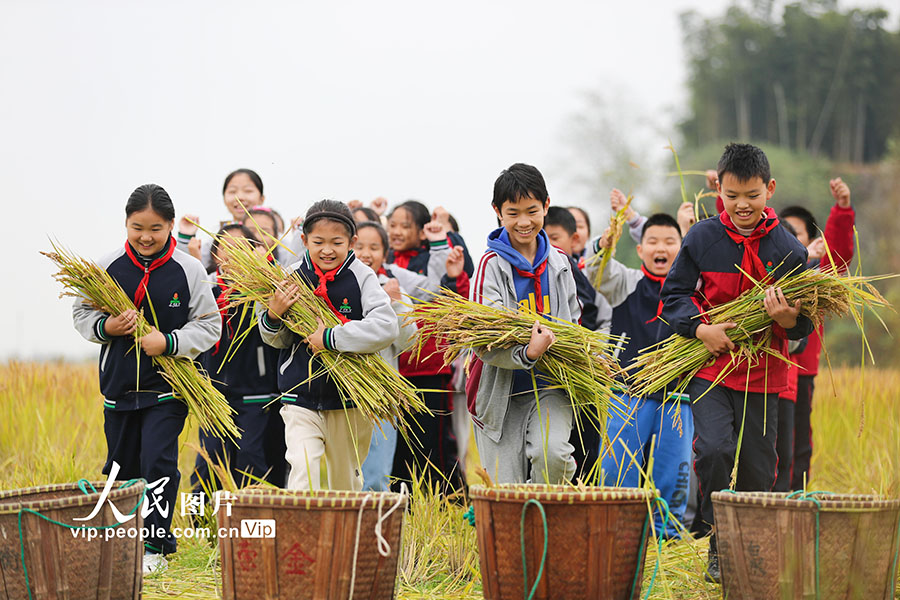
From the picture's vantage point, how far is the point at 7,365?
7.57 metres

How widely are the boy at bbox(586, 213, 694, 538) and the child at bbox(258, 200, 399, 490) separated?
4.82ft

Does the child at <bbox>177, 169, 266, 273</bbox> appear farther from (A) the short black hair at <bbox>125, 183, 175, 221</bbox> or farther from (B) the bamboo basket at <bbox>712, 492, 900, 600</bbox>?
(B) the bamboo basket at <bbox>712, 492, 900, 600</bbox>

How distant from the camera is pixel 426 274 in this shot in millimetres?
6492

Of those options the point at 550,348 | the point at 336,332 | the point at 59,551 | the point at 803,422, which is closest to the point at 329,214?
the point at 336,332

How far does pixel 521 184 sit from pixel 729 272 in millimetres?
986

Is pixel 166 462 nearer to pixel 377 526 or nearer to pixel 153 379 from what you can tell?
pixel 153 379

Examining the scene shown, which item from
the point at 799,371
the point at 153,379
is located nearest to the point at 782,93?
the point at 799,371

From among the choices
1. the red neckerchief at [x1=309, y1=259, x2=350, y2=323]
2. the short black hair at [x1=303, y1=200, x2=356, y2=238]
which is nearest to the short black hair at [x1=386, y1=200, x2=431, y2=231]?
the short black hair at [x1=303, y1=200, x2=356, y2=238]

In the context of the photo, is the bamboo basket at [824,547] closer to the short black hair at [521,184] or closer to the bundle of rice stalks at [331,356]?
the short black hair at [521,184]

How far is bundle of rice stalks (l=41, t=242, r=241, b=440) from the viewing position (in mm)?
4605

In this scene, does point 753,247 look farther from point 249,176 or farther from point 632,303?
point 249,176

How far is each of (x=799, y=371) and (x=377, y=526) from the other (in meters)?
3.82

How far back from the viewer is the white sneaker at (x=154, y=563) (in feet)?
14.3

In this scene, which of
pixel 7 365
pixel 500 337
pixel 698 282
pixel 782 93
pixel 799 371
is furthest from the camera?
pixel 782 93
